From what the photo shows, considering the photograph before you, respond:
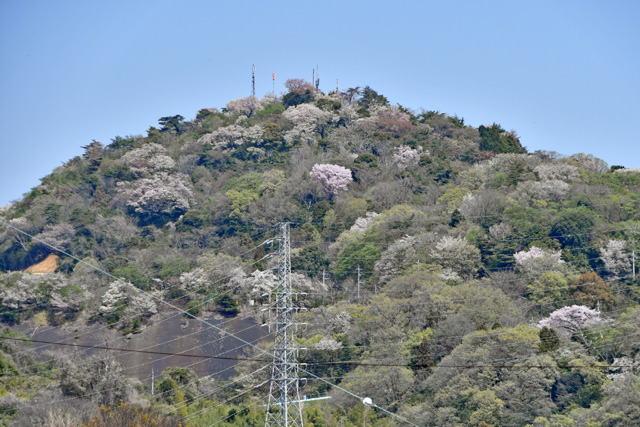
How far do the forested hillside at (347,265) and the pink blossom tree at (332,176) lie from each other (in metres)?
0.22

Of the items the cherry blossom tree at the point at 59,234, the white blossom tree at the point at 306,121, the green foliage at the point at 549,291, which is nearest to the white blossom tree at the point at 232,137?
the white blossom tree at the point at 306,121

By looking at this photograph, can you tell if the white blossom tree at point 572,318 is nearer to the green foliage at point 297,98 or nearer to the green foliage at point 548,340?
the green foliage at point 548,340

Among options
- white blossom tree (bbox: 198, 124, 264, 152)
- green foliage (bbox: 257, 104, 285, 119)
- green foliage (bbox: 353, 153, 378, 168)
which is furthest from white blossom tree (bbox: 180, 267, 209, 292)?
green foliage (bbox: 257, 104, 285, 119)

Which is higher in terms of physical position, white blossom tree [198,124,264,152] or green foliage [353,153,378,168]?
white blossom tree [198,124,264,152]

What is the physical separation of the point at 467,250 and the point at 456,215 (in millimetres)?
6632

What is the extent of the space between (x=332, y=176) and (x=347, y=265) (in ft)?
58.0

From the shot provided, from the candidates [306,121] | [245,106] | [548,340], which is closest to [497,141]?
[306,121]

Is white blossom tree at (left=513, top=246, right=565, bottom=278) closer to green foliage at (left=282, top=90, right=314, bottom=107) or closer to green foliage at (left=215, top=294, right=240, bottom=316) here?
green foliage at (left=215, top=294, right=240, bottom=316)

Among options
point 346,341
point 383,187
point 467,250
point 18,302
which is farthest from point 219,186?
point 346,341

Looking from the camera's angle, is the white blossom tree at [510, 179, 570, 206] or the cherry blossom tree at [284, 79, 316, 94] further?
the cherry blossom tree at [284, 79, 316, 94]

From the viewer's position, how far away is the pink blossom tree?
8525cm

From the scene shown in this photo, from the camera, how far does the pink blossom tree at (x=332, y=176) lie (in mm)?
85250

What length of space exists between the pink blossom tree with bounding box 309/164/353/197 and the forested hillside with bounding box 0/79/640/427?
0.22m

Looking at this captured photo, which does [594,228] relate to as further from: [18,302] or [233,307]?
[18,302]
